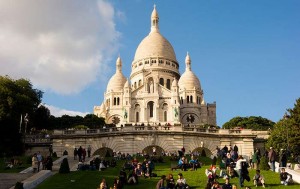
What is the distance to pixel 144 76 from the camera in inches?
4828

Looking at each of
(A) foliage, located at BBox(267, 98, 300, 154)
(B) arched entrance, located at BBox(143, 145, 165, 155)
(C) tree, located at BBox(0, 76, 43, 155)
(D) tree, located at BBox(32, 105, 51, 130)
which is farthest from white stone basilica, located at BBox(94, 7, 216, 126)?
(B) arched entrance, located at BBox(143, 145, 165, 155)

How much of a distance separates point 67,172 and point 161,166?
23.7 ft

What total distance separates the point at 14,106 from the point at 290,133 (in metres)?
40.4

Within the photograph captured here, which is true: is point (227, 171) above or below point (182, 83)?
below

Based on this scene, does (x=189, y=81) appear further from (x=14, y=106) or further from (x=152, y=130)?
(x=152, y=130)

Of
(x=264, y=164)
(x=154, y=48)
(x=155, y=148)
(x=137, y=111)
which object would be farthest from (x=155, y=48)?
(x=264, y=164)

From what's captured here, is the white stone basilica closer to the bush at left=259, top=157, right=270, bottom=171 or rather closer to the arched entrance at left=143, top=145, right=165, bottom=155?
the arched entrance at left=143, top=145, right=165, bottom=155

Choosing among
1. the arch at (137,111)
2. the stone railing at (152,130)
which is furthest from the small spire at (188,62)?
the stone railing at (152,130)

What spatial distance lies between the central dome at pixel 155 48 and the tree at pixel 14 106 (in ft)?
155

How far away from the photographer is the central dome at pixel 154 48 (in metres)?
127

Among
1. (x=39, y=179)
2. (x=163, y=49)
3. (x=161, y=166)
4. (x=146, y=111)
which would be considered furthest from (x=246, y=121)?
(x=39, y=179)

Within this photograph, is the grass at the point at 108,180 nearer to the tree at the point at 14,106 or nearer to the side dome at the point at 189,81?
the tree at the point at 14,106

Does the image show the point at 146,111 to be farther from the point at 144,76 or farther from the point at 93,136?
the point at 93,136

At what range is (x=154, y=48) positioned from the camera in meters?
128
